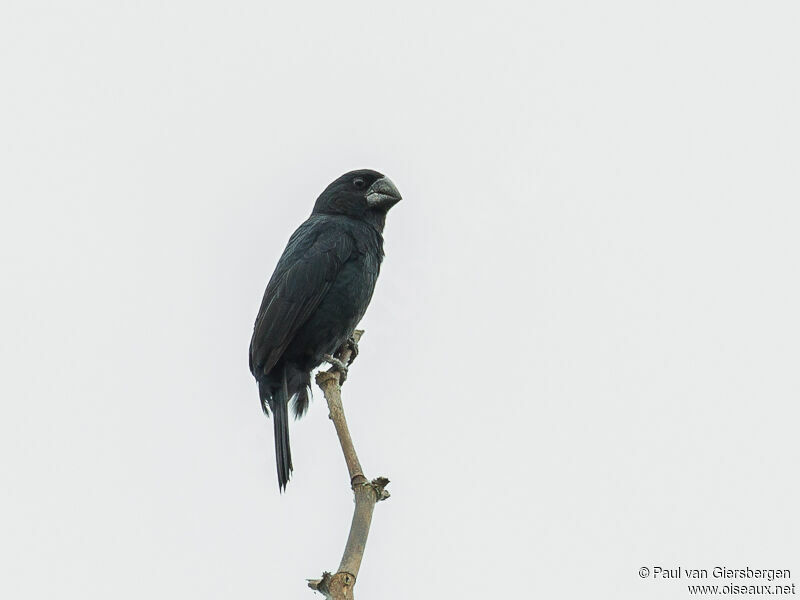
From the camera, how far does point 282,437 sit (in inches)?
A: 239

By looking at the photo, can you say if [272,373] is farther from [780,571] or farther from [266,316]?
[780,571]

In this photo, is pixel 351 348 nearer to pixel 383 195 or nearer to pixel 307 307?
pixel 307 307

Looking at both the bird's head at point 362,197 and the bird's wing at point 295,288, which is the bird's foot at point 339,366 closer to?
the bird's wing at point 295,288

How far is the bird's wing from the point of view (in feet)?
21.3

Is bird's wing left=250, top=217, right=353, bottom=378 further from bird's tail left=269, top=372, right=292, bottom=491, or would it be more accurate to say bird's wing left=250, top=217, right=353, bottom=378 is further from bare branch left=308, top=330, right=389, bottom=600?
bare branch left=308, top=330, right=389, bottom=600

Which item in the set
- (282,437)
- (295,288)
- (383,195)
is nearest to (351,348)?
(295,288)

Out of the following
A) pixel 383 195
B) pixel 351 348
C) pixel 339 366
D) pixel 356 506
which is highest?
pixel 383 195

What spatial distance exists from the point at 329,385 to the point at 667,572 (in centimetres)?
235

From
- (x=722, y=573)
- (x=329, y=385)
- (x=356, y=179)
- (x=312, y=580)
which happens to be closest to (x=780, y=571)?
(x=722, y=573)

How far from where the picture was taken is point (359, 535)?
3584 mm

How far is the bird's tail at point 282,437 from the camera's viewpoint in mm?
5933

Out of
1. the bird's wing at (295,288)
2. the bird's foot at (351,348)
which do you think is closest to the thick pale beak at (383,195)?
the bird's wing at (295,288)

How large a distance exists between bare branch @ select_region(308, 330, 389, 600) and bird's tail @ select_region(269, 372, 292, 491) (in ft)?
4.11

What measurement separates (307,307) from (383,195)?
1.25 meters
